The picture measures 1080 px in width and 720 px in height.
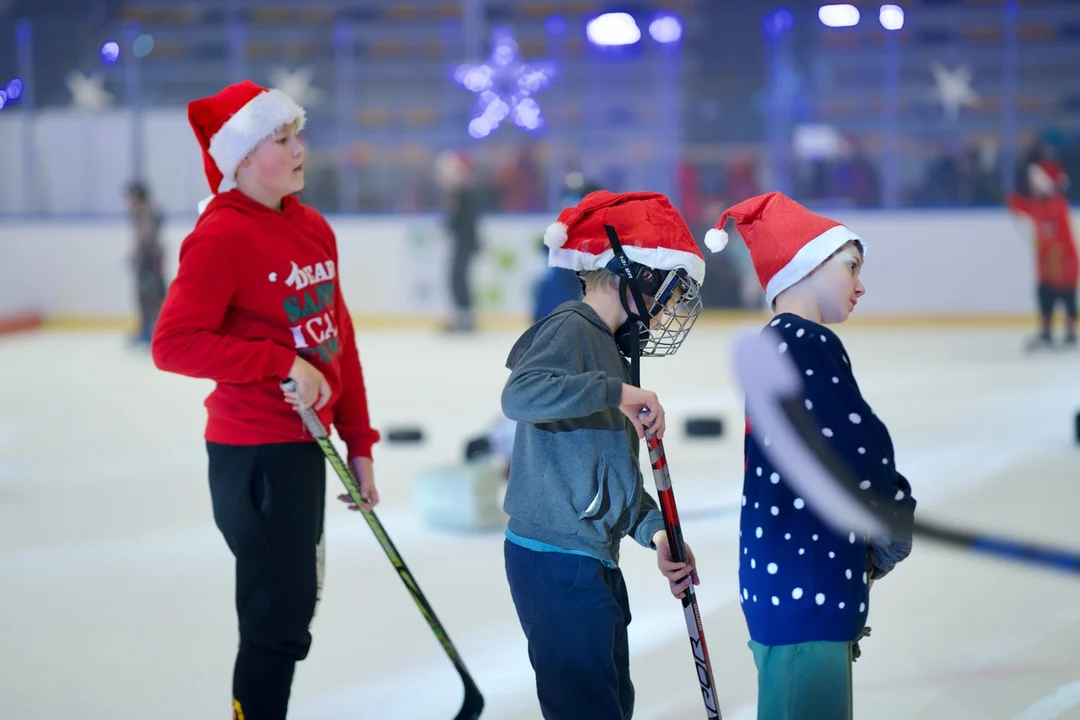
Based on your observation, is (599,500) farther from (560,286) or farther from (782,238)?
(560,286)

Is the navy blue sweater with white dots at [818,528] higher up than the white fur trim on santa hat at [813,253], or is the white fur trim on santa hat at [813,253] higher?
the white fur trim on santa hat at [813,253]

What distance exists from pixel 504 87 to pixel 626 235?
8.82m

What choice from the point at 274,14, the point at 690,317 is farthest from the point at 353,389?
the point at 274,14

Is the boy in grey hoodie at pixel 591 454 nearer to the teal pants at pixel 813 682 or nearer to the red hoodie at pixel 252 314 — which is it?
the teal pants at pixel 813 682

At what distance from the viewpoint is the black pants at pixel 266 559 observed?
1.85 meters

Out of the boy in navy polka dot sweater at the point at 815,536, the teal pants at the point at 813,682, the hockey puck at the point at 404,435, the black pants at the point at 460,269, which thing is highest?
the boy in navy polka dot sweater at the point at 815,536

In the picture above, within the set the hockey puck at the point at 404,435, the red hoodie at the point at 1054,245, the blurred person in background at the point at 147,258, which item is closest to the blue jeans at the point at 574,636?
the hockey puck at the point at 404,435

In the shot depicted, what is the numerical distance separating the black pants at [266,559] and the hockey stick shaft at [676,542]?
56 cm

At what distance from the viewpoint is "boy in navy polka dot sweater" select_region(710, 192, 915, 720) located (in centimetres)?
146

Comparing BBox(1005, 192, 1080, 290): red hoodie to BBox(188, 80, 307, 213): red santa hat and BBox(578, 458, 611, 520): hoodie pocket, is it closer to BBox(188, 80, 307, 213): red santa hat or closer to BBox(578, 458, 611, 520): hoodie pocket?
BBox(188, 80, 307, 213): red santa hat

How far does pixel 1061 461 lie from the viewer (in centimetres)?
454

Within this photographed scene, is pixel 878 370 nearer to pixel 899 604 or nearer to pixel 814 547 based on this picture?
pixel 899 604

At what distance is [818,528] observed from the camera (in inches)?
58.2

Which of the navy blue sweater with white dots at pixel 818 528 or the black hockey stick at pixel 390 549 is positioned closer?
the navy blue sweater with white dots at pixel 818 528
